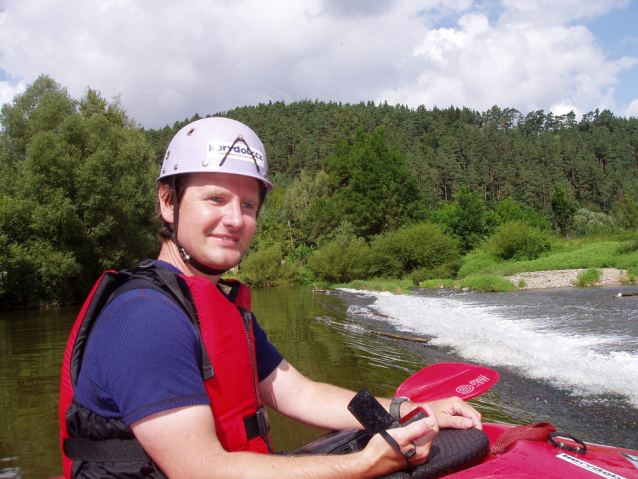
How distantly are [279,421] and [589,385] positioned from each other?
3987mm

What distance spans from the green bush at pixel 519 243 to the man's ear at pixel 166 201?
3429 centimetres

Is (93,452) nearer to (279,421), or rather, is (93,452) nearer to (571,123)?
(279,421)

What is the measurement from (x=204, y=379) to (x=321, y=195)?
5597cm

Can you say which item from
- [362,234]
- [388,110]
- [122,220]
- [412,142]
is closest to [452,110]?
[388,110]

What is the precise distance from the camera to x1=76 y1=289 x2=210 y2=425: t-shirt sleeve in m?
1.27

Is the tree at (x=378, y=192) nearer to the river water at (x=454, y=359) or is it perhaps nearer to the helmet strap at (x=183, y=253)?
the river water at (x=454, y=359)

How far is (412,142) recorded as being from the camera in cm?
10169

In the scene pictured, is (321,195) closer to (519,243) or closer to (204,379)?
(519,243)

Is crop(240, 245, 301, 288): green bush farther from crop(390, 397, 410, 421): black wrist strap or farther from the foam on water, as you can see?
crop(390, 397, 410, 421): black wrist strap

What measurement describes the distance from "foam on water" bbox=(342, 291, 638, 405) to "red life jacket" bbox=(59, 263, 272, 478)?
5365 mm

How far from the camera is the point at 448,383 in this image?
2.53 m

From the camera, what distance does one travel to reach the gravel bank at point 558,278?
69.7 ft

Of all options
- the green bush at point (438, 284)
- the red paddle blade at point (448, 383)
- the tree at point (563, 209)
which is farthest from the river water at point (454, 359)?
the tree at point (563, 209)

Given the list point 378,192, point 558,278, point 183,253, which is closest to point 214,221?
point 183,253
